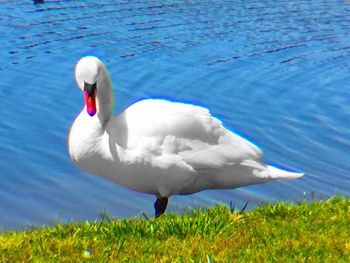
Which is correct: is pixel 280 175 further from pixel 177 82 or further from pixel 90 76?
pixel 177 82

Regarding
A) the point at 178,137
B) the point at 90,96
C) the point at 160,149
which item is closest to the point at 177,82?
the point at 178,137

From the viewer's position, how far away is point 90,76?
8.89 m

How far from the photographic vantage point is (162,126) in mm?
8953

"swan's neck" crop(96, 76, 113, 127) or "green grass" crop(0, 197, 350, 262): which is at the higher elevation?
"swan's neck" crop(96, 76, 113, 127)

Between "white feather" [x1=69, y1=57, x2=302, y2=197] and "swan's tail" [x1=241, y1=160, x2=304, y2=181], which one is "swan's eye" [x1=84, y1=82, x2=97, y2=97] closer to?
"white feather" [x1=69, y1=57, x2=302, y2=197]

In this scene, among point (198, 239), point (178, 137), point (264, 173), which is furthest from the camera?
point (264, 173)

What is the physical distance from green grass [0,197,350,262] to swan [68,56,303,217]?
40cm

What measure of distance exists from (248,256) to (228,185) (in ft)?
6.59

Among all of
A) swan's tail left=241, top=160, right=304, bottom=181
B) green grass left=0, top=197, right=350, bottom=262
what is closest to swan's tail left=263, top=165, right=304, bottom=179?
swan's tail left=241, top=160, right=304, bottom=181

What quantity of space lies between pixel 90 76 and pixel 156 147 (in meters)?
0.92

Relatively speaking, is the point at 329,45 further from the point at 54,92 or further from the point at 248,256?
the point at 248,256

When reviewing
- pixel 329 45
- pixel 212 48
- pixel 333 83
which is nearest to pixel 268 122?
pixel 333 83

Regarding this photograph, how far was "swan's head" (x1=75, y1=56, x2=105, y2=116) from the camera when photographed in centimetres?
883

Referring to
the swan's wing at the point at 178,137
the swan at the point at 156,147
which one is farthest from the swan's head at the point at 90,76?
the swan's wing at the point at 178,137
